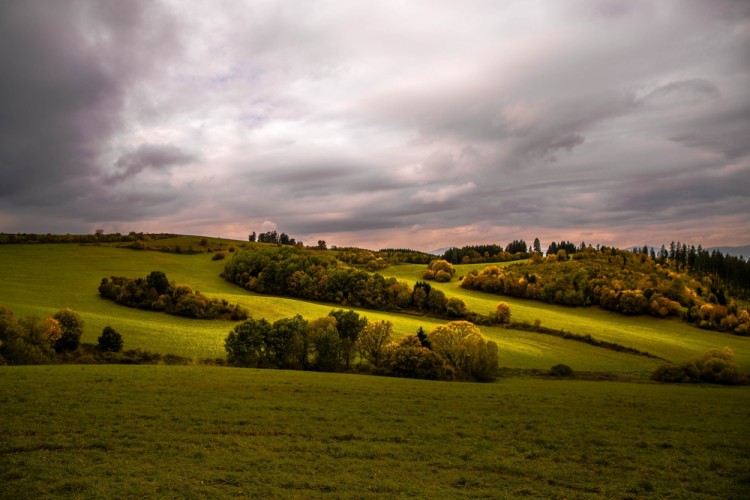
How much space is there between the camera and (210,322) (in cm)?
7925

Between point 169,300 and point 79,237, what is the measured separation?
99.0 meters

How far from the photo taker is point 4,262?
111m

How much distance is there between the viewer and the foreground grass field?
56.1 ft

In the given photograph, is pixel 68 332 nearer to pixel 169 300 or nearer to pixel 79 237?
pixel 169 300

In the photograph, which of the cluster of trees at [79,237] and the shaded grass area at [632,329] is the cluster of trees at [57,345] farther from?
the cluster of trees at [79,237]

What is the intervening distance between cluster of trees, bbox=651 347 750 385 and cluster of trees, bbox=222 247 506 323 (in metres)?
41.7

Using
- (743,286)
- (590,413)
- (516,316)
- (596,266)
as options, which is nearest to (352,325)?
(590,413)

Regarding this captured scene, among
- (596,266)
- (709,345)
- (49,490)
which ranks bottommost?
(709,345)

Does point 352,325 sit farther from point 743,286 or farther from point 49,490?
point 743,286

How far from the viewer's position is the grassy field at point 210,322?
6656 cm

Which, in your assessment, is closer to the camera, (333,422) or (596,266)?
(333,422)

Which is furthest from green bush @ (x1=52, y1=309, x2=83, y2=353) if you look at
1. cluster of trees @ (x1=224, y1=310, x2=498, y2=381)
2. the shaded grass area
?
the shaded grass area

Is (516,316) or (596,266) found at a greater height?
(596,266)

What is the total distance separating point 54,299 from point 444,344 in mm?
75733
